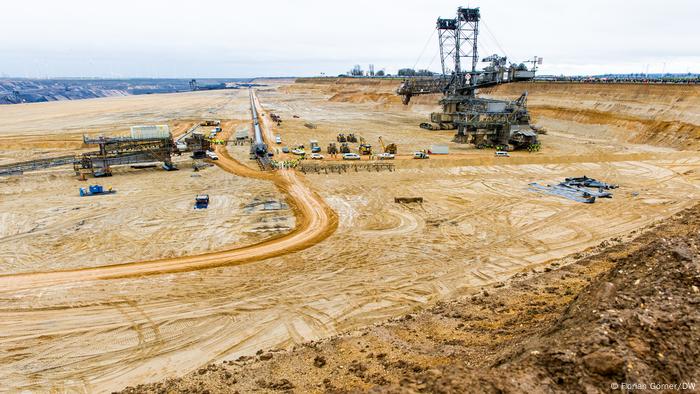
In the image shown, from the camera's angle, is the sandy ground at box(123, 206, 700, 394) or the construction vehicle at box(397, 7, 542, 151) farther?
the construction vehicle at box(397, 7, 542, 151)

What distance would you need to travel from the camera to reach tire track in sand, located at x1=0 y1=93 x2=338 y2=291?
20.3m

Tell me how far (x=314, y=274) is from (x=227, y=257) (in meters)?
5.80

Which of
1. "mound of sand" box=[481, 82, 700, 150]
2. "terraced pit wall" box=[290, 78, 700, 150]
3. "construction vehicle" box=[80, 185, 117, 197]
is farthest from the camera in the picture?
"terraced pit wall" box=[290, 78, 700, 150]

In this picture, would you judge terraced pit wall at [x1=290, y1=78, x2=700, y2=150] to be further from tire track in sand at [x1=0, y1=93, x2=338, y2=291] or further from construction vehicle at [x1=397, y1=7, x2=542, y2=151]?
tire track in sand at [x1=0, y1=93, x2=338, y2=291]

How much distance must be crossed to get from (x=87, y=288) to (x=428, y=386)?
18.6m

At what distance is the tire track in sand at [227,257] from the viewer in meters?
20.3

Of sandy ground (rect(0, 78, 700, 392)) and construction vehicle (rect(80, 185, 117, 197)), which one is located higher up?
construction vehicle (rect(80, 185, 117, 197))

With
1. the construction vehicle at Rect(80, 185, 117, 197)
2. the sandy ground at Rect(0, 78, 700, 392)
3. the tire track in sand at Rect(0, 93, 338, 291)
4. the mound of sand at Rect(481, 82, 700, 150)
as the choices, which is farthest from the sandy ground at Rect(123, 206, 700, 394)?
the mound of sand at Rect(481, 82, 700, 150)

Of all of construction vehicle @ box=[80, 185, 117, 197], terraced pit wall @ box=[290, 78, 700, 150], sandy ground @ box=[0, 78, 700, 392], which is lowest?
sandy ground @ box=[0, 78, 700, 392]

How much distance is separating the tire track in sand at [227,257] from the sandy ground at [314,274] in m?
0.65

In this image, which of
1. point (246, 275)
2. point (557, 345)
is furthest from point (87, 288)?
point (557, 345)

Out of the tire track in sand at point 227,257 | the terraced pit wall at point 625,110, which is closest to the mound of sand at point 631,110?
the terraced pit wall at point 625,110

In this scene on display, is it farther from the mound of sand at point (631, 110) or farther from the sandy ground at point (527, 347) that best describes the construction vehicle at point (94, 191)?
the mound of sand at point (631, 110)

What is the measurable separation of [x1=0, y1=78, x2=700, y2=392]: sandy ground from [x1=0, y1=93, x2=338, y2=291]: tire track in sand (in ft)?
2.13
